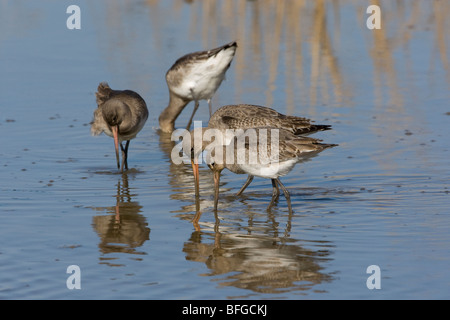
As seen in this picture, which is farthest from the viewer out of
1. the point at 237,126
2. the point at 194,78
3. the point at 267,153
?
the point at 194,78

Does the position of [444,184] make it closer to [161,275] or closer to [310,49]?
[161,275]

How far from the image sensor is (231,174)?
387 inches

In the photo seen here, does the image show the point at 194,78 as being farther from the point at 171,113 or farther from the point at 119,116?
the point at 119,116

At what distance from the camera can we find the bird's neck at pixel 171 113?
12.3 meters

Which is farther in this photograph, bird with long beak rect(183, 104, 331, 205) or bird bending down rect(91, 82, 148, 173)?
bird bending down rect(91, 82, 148, 173)

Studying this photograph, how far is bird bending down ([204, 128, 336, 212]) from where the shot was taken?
804 cm

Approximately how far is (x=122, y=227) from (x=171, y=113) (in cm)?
477

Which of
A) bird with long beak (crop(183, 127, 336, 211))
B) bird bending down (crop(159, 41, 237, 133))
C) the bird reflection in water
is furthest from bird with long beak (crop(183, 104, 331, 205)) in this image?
bird bending down (crop(159, 41, 237, 133))

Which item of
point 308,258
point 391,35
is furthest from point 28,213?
point 391,35

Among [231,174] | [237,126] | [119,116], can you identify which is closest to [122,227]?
[237,126]

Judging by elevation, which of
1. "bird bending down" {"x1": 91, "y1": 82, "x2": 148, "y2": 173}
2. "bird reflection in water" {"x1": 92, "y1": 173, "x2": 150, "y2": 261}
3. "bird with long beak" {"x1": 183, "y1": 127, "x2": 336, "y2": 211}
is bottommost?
"bird reflection in water" {"x1": 92, "y1": 173, "x2": 150, "y2": 261}

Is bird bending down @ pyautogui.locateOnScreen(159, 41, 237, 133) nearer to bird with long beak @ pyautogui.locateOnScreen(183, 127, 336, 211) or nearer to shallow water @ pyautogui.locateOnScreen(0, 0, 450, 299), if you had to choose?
A: shallow water @ pyautogui.locateOnScreen(0, 0, 450, 299)

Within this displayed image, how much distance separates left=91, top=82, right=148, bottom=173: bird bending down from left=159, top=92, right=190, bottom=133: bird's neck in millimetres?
1671

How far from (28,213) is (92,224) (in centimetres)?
69
